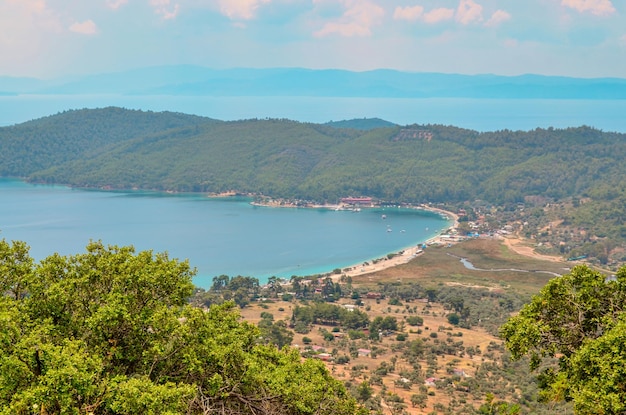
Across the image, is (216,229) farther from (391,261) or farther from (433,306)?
(433,306)

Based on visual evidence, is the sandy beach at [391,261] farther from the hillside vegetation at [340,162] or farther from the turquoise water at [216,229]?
the hillside vegetation at [340,162]

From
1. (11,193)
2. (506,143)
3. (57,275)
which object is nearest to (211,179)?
(11,193)

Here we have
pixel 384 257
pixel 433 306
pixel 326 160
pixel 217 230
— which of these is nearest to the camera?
pixel 433 306

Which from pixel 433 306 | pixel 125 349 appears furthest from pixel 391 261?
pixel 125 349

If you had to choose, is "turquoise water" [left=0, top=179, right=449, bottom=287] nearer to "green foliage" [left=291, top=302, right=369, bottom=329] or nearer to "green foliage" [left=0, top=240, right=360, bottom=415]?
"green foliage" [left=291, top=302, right=369, bottom=329]

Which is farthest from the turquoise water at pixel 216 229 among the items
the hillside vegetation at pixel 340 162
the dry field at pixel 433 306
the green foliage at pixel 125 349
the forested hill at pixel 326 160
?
the green foliage at pixel 125 349

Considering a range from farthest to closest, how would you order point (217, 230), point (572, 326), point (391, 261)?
point (217, 230), point (391, 261), point (572, 326)
